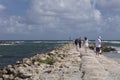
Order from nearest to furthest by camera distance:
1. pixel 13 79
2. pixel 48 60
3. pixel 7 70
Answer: pixel 13 79, pixel 7 70, pixel 48 60

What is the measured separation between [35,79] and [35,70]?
315 centimetres

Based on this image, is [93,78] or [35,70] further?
[35,70]

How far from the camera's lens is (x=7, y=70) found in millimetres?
20750

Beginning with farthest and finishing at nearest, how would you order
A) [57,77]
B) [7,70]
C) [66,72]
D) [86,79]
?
[7,70] < [66,72] < [57,77] < [86,79]

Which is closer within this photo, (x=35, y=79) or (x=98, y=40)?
(x=35, y=79)

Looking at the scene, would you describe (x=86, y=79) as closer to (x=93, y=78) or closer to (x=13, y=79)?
(x=93, y=78)

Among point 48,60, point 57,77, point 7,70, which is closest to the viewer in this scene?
point 57,77

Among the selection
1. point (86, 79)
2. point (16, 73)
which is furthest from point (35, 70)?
point (86, 79)

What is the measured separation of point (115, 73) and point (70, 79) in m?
2.46

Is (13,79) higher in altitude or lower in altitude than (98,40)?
lower

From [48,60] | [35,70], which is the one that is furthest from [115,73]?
[48,60]

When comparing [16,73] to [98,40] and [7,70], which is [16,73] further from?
[98,40]

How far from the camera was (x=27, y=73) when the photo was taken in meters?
17.2

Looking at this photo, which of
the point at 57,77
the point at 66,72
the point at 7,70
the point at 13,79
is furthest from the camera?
the point at 7,70
